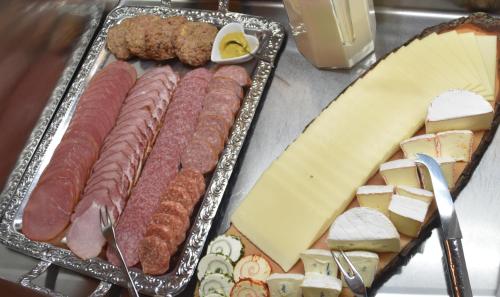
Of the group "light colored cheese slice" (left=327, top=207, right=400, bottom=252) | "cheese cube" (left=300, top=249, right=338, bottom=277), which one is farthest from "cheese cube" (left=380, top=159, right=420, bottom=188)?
"cheese cube" (left=300, top=249, right=338, bottom=277)

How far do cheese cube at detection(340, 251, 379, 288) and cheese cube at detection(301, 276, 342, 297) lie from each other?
31 mm

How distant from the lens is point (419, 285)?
1561mm

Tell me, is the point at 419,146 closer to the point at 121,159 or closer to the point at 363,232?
the point at 363,232

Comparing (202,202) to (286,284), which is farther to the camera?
(202,202)

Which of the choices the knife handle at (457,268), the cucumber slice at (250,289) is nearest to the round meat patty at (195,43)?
the cucumber slice at (250,289)

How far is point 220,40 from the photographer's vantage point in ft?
6.70

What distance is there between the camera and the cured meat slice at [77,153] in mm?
1843

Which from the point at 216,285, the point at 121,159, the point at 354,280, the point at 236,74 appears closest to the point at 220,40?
the point at 236,74

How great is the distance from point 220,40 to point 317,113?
0.42m

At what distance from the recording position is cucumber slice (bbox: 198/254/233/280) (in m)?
1.58

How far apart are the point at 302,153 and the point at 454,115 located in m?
Result: 0.41

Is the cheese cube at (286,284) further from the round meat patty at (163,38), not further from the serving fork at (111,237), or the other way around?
the round meat patty at (163,38)

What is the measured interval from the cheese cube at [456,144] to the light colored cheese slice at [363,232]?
0.27 metres

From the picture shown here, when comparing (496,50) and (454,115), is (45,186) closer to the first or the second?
(454,115)
